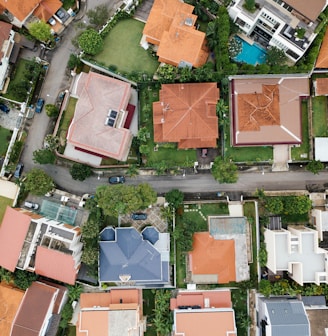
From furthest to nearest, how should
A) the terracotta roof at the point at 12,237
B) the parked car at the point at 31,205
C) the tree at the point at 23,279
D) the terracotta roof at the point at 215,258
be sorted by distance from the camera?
1. the parked car at the point at 31,205
2. the tree at the point at 23,279
3. the terracotta roof at the point at 215,258
4. the terracotta roof at the point at 12,237

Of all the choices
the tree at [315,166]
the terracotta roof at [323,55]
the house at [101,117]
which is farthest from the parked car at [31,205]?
the terracotta roof at [323,55]

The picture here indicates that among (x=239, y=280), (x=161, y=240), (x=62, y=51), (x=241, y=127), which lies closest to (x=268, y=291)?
Answer: (x=239, y=280)

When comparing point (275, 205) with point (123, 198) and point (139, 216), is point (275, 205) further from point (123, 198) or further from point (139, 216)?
point (123, 198)

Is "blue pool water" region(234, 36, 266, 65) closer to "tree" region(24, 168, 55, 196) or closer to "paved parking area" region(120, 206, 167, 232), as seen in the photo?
"paved parking area" region(120, 206, 167, 232)

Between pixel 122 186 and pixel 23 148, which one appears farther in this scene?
pixel 23 148

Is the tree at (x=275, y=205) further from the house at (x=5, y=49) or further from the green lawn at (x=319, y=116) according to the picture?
the house at (x=5, y=49)

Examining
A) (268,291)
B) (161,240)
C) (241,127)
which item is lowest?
(268,291)

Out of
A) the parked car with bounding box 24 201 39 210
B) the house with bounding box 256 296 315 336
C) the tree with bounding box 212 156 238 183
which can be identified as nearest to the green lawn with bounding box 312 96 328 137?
the tree with bounding box 212 156 238 183

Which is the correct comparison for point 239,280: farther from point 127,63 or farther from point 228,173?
A: point 127,63
